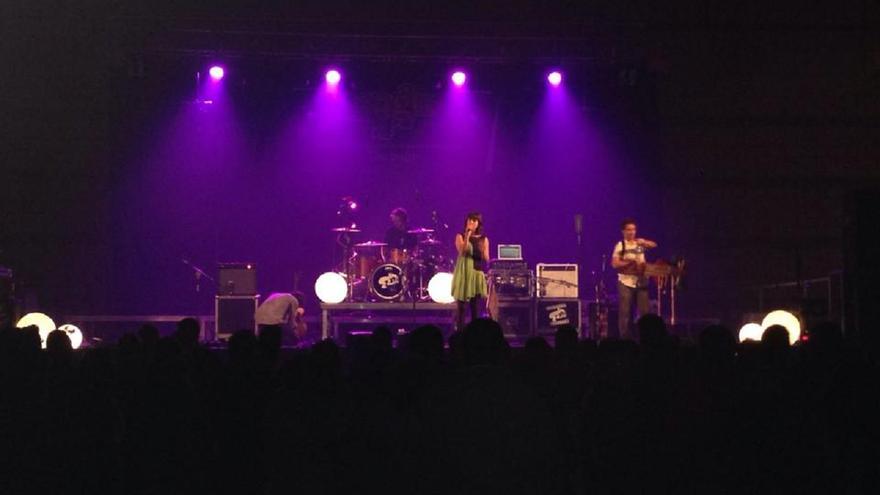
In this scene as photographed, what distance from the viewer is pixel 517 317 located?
1526 centimetres

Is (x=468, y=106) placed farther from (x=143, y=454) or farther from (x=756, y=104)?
(x=143, y=454)

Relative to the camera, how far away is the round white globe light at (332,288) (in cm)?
1534

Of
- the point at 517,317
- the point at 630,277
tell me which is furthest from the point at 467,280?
the point at 517,317

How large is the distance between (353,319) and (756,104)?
727cm

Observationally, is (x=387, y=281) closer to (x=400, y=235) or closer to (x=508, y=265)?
(x=400, y=235)

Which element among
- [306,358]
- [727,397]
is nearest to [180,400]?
[306,358]

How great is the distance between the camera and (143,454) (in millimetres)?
4945

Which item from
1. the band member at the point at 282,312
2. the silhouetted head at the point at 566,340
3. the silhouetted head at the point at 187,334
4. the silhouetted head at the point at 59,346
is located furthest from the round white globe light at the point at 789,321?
the silhouetted head at the point at 59,346

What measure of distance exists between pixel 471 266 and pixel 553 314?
2471mm

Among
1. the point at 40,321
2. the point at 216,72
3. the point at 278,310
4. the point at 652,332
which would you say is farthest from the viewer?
the point at 216,72

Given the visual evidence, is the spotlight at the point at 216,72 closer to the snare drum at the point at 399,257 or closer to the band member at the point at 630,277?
the snare drum at the point at 399,257

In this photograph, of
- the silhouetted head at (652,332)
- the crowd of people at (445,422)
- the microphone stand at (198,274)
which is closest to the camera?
the crowd of people at (445,422)

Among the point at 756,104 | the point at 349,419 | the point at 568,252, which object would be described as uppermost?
the point at 756,104

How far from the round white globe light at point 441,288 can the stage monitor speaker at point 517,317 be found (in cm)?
79
